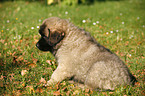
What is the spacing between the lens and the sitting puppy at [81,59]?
318cm

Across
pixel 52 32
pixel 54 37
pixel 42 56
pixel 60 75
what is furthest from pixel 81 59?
pixel 42 56

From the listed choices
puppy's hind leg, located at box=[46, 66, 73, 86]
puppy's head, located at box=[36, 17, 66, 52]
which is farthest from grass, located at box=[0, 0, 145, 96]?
puppy's head, located at box=[36, 17, 66, 52]

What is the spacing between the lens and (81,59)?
345 centimetres

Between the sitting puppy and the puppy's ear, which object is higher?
the puppy's ear

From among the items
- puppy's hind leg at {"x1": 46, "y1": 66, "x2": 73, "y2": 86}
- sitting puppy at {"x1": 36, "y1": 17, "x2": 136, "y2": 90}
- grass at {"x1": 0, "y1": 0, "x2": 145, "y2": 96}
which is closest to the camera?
sitting puppy at {"x1": 36, "y1": 17, "x2": 136, "y2": 90}

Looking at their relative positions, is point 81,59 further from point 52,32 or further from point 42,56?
point 42,56

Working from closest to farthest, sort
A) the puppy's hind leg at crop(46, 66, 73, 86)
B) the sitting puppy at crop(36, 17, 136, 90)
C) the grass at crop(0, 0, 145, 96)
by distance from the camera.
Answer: the sitting puppy at crop(36, 17, 136, 90) → the grass at crop(0, 0, 145, 96) → the puppy's hind leg at crop(46, 66, 73, 86)

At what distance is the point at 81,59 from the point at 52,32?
0.87 m

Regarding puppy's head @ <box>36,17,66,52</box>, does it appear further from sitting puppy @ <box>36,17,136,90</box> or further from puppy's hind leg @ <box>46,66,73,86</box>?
puppy's hind leg @ <box>46,66,73,86</box>

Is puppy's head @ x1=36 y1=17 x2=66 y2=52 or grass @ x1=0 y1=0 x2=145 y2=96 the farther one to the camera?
puppy's head @ x1=36 y1=17 x2=66 y2=52

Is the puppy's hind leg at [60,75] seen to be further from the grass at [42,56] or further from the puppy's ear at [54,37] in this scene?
the puppy's ear at [54,37]

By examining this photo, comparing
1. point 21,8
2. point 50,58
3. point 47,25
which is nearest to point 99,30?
point 50,58

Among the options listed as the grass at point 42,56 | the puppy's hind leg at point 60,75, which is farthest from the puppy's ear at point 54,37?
the grass at point 42,56

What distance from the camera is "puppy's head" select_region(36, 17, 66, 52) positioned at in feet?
11.4
